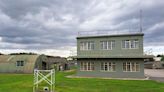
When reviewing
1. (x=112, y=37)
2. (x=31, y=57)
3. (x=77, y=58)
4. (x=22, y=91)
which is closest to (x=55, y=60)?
(x=31, y=57)

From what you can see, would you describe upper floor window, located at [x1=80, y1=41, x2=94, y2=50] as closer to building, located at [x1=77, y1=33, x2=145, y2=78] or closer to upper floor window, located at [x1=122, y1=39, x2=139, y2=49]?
building, located at [x1=77, y1=33, x2=145, y2=78]

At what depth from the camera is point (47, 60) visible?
53938 millimetres

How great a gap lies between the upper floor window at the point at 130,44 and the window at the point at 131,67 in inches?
107

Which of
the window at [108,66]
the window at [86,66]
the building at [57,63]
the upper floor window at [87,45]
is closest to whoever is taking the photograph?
the window at [108,66]

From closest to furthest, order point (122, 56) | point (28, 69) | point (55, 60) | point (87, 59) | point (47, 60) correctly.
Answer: point (122, 56) → point (87, 59) → point (28, 69) → point (47, 60) → point (55, 60)

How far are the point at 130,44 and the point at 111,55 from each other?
370cm

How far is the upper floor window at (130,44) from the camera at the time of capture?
34.7 metres

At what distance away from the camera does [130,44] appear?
3509 centimetres

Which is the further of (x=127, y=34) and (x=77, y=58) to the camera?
(x=77, y=58)

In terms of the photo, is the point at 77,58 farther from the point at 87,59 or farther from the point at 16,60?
the point at 16,60

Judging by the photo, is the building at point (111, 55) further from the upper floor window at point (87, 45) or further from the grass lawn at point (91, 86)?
the grass lawn at point (91, 86)

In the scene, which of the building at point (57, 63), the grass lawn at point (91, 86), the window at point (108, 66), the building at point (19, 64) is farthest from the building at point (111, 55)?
the building at point (57, 63)

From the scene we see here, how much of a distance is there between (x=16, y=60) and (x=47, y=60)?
919cm

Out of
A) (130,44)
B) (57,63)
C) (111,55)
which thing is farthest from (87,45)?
(57,63)
